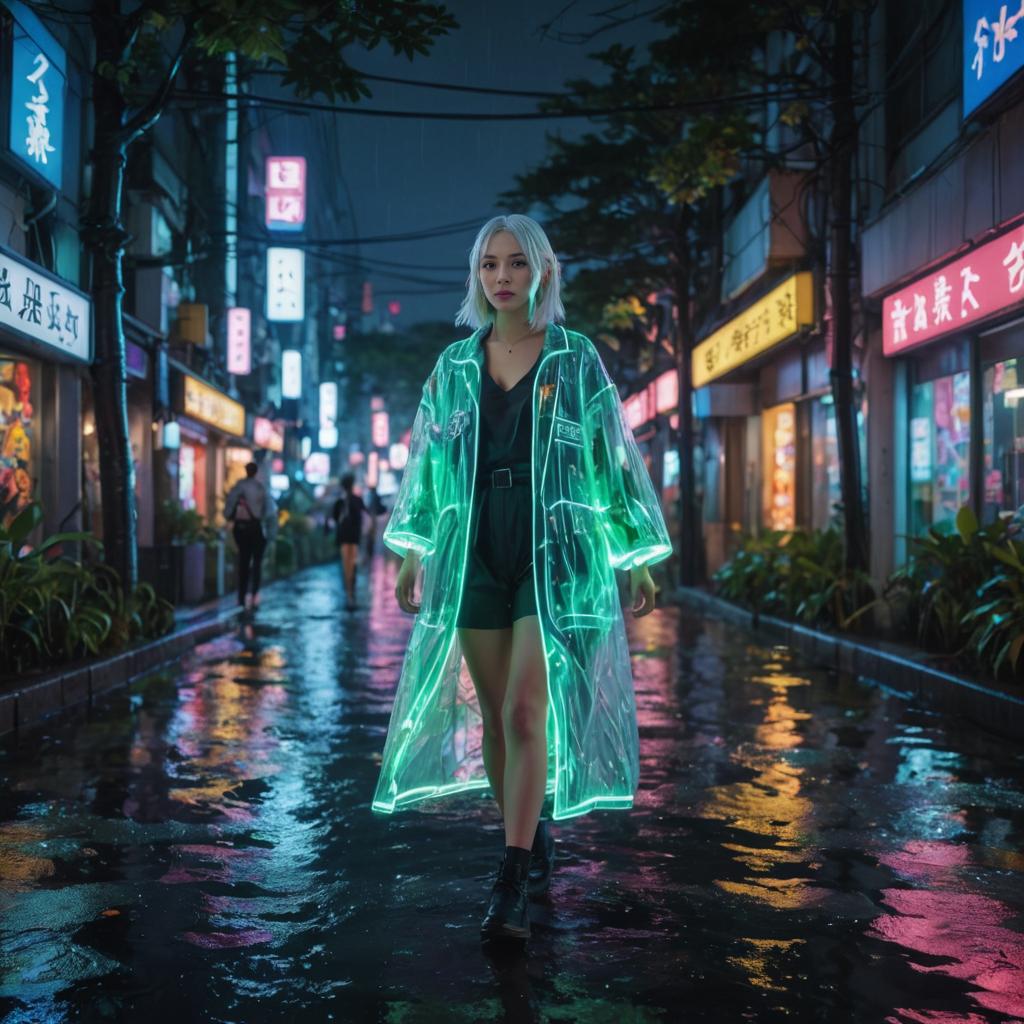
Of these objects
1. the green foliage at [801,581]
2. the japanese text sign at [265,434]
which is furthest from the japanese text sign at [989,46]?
the japanese text sign at [265,434]

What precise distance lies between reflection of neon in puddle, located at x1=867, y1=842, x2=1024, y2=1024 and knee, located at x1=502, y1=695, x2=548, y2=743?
115 cm

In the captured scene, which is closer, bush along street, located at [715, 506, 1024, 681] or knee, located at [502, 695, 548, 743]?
knee, located at [502, 695, 548, 743]

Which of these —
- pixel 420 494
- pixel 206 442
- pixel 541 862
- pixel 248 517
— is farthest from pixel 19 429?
pixel 206 442

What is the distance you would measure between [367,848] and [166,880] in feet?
2.65

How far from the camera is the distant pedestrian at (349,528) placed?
64.6 ft

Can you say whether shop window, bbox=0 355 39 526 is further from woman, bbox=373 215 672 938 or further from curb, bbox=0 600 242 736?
woman, bbox=373 215 672 938

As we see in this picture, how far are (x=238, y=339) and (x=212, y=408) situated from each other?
553 cm

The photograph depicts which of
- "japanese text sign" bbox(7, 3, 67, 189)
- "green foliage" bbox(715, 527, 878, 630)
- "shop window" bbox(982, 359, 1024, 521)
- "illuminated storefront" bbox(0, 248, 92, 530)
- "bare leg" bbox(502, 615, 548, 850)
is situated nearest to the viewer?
"bare leg" bbox(502, 615, 548, 850)

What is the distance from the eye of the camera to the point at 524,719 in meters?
3.95

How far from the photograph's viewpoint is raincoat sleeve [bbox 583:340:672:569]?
4.29 metres

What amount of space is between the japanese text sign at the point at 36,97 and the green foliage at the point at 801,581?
934cm

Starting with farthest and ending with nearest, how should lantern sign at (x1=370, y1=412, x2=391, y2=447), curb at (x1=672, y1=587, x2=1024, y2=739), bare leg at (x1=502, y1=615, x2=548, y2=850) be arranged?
lantern sign at (x1=370, y1=412, x2=391, y2=447) < curb at (x1=672, y1=587, x2=1024, y2=739) < bare leg at (x1=502, y1=615, x2=548, y2=850)

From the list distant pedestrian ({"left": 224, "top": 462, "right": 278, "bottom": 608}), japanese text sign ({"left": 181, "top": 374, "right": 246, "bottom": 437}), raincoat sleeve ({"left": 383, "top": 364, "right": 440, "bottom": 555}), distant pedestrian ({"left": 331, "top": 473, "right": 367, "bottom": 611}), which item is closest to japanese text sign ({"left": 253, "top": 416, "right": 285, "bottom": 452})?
japanese text sign ({"left": 181, "top": 374, "right": 246, "bottom": 437})

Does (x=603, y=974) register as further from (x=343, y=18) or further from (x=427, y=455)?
(x=343, y=18)
